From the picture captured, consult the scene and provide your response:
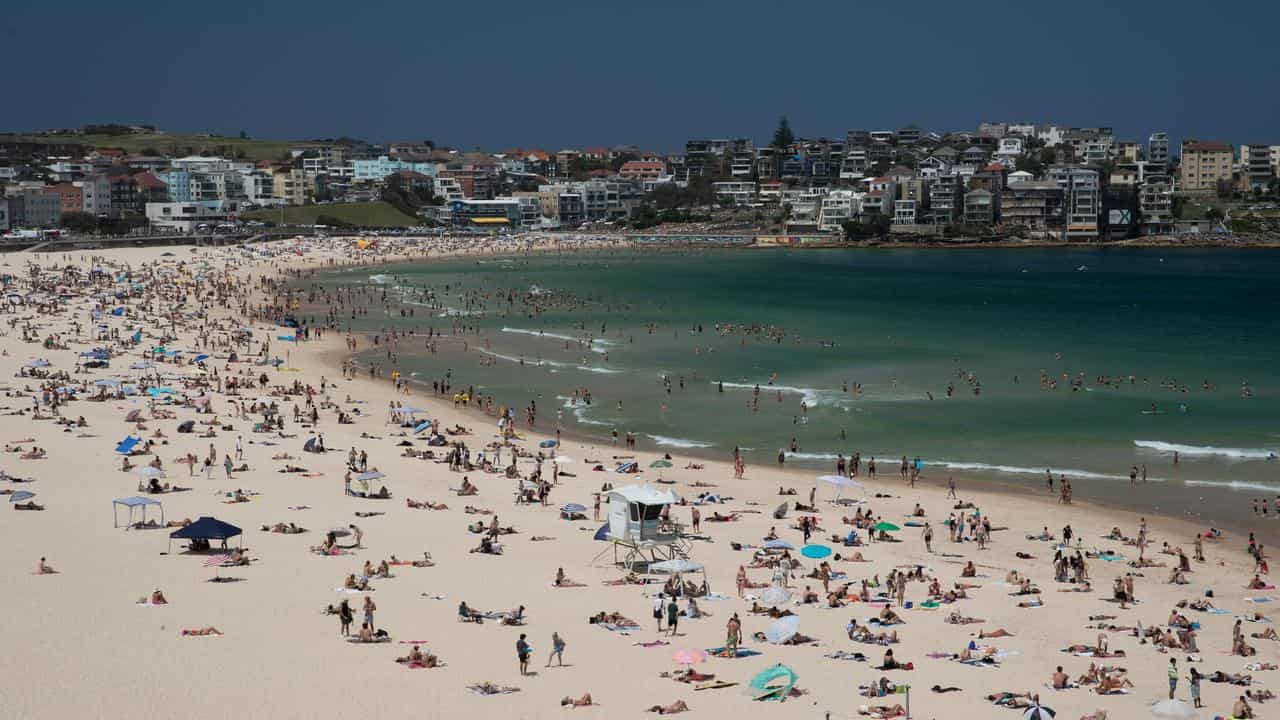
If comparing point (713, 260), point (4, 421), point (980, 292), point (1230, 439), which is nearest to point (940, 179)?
point (713, 260)

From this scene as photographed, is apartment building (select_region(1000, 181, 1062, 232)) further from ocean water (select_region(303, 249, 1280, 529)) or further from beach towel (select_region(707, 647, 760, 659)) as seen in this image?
beach towel (select_region(707, 647, 760, 659))

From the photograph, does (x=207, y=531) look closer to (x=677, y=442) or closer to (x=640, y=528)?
(x=640, y=528)

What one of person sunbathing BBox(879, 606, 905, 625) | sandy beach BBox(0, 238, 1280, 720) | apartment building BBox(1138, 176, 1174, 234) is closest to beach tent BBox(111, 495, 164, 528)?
sandy beach BBox(0, 238, 1280, 720)

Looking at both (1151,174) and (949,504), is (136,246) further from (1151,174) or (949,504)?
(1151,174)

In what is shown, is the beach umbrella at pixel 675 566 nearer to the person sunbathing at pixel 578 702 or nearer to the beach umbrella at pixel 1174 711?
the person sunbathing at pixel 578 702

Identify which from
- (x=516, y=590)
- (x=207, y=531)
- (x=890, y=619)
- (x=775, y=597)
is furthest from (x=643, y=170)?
(x=890, y=619)
